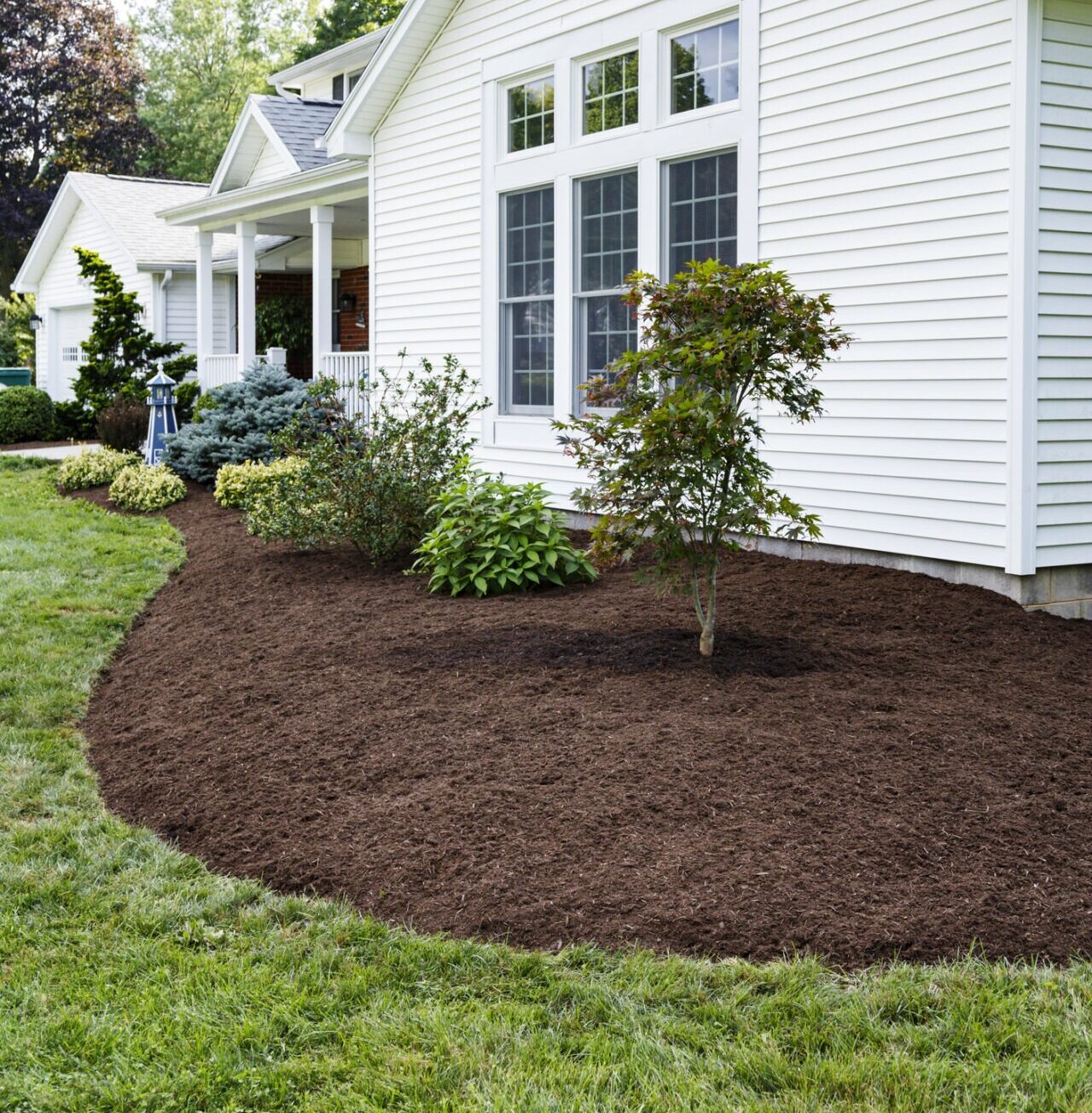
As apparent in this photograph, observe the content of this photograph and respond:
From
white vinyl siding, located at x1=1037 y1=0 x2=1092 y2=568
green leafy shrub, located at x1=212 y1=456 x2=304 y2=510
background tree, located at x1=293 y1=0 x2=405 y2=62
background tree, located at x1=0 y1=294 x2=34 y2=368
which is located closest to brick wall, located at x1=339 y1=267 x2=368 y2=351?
green leafy shrub, located at x1=212 y1=456 x2=304 y2=510

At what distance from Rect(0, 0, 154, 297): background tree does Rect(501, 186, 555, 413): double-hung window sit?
3519 cm

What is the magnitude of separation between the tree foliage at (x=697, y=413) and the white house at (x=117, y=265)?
17016 mm

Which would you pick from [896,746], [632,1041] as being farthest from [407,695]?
[632,1041]

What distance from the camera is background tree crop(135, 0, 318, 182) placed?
1946 inches

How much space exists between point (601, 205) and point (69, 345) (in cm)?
2103

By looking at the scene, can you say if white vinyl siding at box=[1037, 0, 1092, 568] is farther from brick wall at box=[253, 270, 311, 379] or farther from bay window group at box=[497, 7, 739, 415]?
brick wall at box=[253, 270, 311, 379]

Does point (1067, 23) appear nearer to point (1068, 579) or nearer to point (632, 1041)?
point (1068, 579)

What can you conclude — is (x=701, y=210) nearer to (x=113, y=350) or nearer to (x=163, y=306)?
(x=113, y=350)

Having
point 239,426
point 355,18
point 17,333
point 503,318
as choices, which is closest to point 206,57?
point 355,18

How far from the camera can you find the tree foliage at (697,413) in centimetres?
571

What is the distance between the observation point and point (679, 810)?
14.8 feet

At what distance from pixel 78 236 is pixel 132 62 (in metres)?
18.3

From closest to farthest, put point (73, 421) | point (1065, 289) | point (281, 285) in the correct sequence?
point (1065, 289) < point (281, 285) < point (73, 421)

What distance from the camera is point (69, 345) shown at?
92.1 feet
